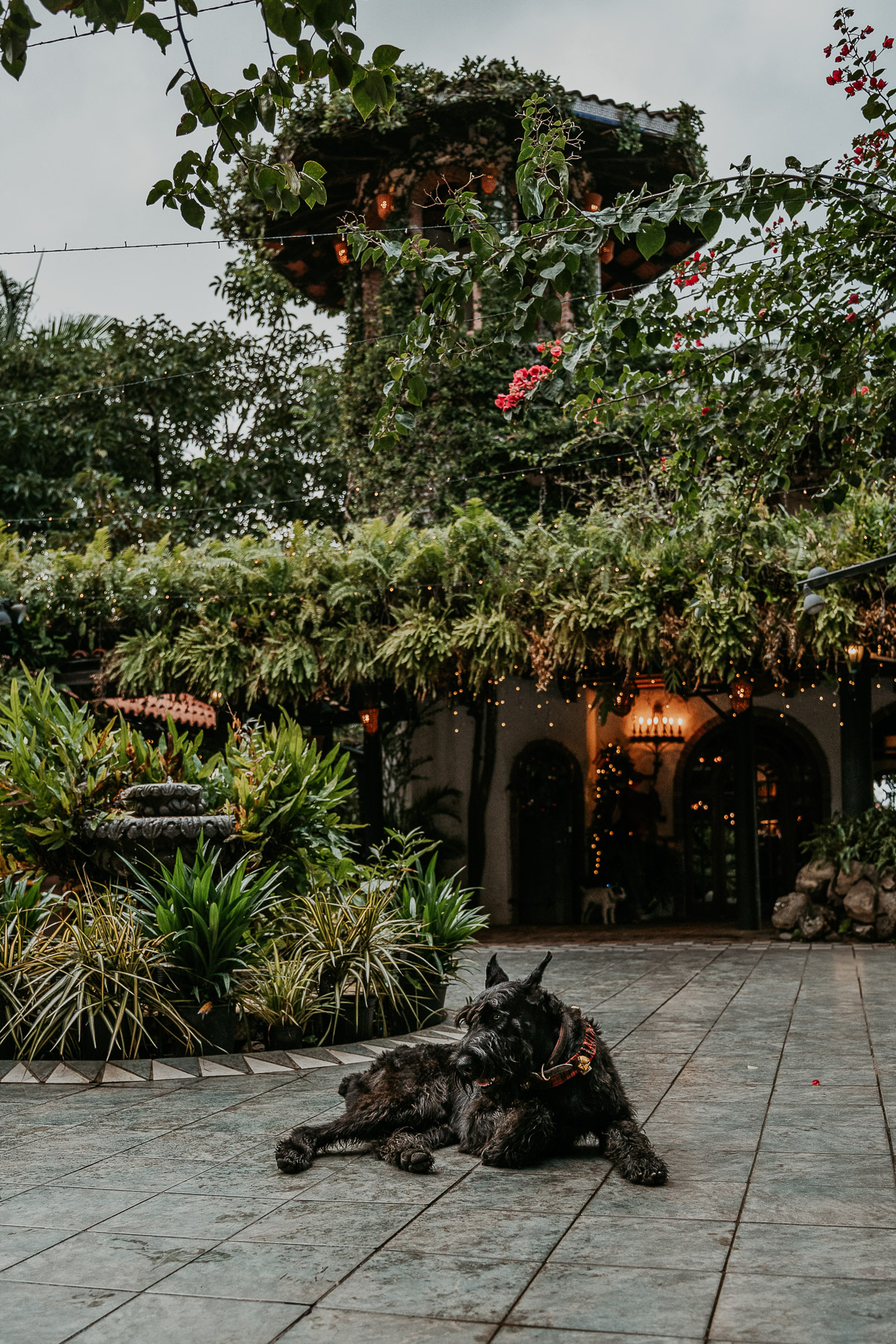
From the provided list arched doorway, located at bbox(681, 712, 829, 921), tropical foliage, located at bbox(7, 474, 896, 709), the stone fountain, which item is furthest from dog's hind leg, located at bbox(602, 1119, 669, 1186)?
arched doorway, located at bbox(681, 712, 829, 921)

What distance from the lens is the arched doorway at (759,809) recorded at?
16.6 metres

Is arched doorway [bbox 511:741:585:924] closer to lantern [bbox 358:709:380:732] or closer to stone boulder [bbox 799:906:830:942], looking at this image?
lantern [bbox 358:709:380:732]

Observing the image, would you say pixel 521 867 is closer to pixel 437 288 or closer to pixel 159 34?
pixel 437 288

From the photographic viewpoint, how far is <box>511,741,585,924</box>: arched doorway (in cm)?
1691

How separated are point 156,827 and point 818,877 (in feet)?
27.1

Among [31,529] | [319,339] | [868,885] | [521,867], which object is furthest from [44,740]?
[319,339]

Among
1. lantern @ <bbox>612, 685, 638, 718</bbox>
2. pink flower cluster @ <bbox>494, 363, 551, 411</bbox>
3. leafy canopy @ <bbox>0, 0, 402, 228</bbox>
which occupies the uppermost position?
pink flower cluster @ <bbox>494, 363, 551, 411</bbox>

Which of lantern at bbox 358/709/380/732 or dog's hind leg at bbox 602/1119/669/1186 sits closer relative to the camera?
dog's hind leg at bbox 602/1119/669/1186

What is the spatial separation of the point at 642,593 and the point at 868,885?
3.96 metres

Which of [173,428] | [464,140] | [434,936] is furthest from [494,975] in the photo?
[173,428]

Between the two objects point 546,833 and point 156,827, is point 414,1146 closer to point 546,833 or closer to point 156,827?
point 156,827

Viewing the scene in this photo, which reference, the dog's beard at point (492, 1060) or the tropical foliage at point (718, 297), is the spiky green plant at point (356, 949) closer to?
→ the dog's beard at point (492, 1060)

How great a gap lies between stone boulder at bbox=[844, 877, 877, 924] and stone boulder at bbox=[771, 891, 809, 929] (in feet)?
1.52

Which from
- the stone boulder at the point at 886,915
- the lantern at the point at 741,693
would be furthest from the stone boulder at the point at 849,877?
the lantern at the point at 741,693
